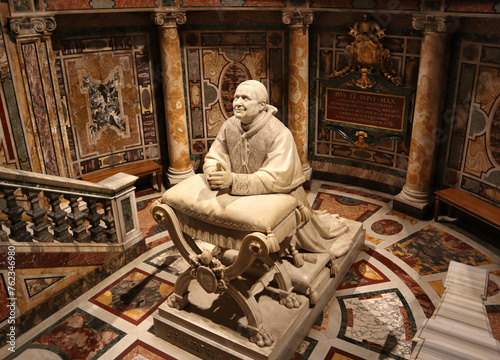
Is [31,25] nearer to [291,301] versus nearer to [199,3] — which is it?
[199,3]

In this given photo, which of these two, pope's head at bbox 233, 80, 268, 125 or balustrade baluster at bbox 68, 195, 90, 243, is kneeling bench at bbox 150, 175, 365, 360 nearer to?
pope's head at bbox 233, 80, 268, 125

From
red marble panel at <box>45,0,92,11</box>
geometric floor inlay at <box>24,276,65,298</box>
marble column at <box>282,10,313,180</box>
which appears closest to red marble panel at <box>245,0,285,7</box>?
marble column at <box>282,10,313,180</box>

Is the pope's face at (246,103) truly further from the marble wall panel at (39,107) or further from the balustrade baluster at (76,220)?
the marble wall panel at (39,107)

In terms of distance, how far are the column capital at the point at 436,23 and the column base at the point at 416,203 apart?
2517mm

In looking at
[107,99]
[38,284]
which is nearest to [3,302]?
[38,284]

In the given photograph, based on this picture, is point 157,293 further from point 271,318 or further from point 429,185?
point 429,185

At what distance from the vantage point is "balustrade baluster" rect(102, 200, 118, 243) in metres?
5.80

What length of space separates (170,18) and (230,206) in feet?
15.1

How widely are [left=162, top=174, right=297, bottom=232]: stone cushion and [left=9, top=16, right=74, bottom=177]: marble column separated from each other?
3.16 metres

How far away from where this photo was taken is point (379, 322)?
5.06m

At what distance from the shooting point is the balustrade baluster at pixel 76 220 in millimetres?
5297

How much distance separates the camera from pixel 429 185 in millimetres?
7418

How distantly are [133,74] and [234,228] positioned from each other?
5.14m

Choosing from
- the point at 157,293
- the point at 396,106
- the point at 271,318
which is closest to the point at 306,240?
the point at 271,318
